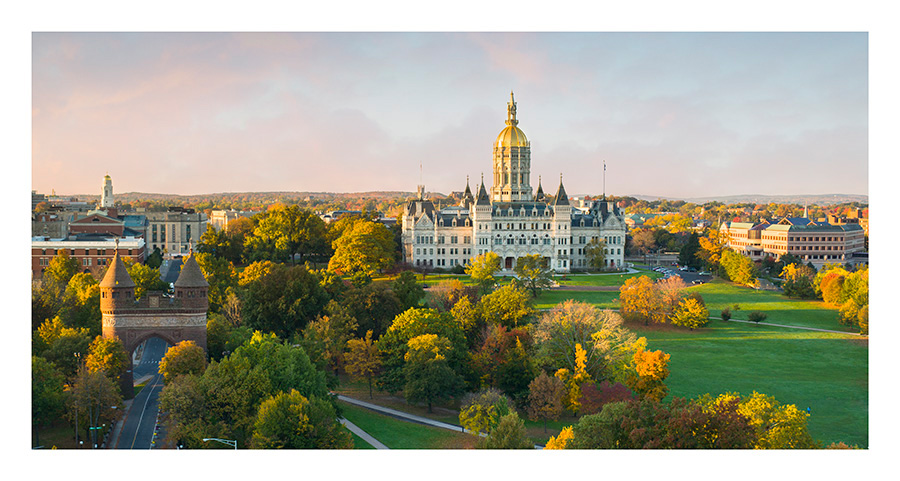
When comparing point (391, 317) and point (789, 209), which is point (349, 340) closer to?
point (391, 317)

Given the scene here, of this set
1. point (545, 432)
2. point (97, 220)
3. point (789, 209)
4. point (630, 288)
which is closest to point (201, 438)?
point (545, 432)

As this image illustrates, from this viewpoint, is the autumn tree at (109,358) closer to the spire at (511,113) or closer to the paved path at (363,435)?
the paved path at (363,435)

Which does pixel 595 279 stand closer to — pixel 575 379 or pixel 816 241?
pixel 816 241

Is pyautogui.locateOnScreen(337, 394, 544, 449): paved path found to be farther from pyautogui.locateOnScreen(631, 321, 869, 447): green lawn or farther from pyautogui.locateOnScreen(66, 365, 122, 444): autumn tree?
pyautogui.locateOnScreen(631, 321, 869, 447): green lawn

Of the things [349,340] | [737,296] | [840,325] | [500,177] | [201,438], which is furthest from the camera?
[500,177]

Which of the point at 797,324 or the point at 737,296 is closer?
the point at 797,324

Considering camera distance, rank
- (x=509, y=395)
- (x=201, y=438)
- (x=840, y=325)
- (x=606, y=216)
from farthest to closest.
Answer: (x=606, y=216) < (x=840, y=325) < (x=509, y=395) < (x=201, y=438)

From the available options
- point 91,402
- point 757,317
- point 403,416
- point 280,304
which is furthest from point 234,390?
point 757,317
